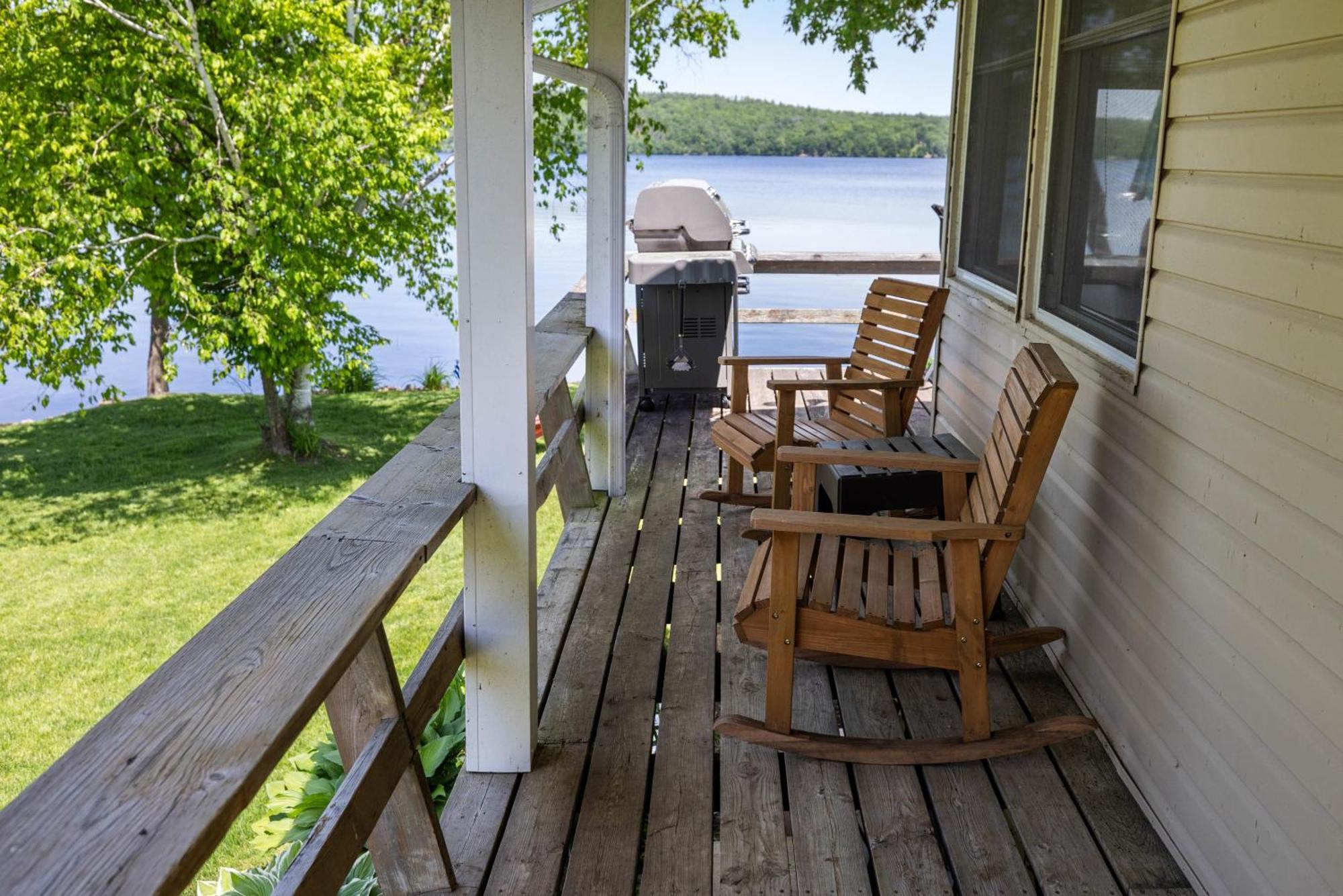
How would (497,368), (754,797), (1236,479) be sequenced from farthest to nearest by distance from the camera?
(754,797)
(497,368)
(1236,479)

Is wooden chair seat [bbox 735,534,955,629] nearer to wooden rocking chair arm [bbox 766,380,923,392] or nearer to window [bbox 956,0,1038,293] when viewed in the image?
wooden rocking chair arm [bbox 766,380,923,392]

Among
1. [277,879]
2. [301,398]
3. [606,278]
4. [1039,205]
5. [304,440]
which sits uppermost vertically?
[1039,205]

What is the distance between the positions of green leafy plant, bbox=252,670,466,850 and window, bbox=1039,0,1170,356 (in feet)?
6.22

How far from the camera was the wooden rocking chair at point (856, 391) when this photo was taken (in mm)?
4082

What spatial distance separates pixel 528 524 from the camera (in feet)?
7.99

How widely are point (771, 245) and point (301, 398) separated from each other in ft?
42.6

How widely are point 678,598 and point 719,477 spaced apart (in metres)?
1.50

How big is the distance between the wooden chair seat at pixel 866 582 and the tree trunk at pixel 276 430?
24.9 feet

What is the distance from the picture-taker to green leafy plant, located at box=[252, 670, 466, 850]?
292 cm

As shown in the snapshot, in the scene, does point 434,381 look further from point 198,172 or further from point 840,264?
point 840,264

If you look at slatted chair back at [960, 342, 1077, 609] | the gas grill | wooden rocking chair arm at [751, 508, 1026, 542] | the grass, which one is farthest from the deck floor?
the gas grill

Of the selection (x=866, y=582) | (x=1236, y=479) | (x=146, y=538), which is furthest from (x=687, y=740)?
(x=146, y=538)

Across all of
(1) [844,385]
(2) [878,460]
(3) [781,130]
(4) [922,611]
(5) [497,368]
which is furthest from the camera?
(3) [781,130]

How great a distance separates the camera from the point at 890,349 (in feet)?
14.5
